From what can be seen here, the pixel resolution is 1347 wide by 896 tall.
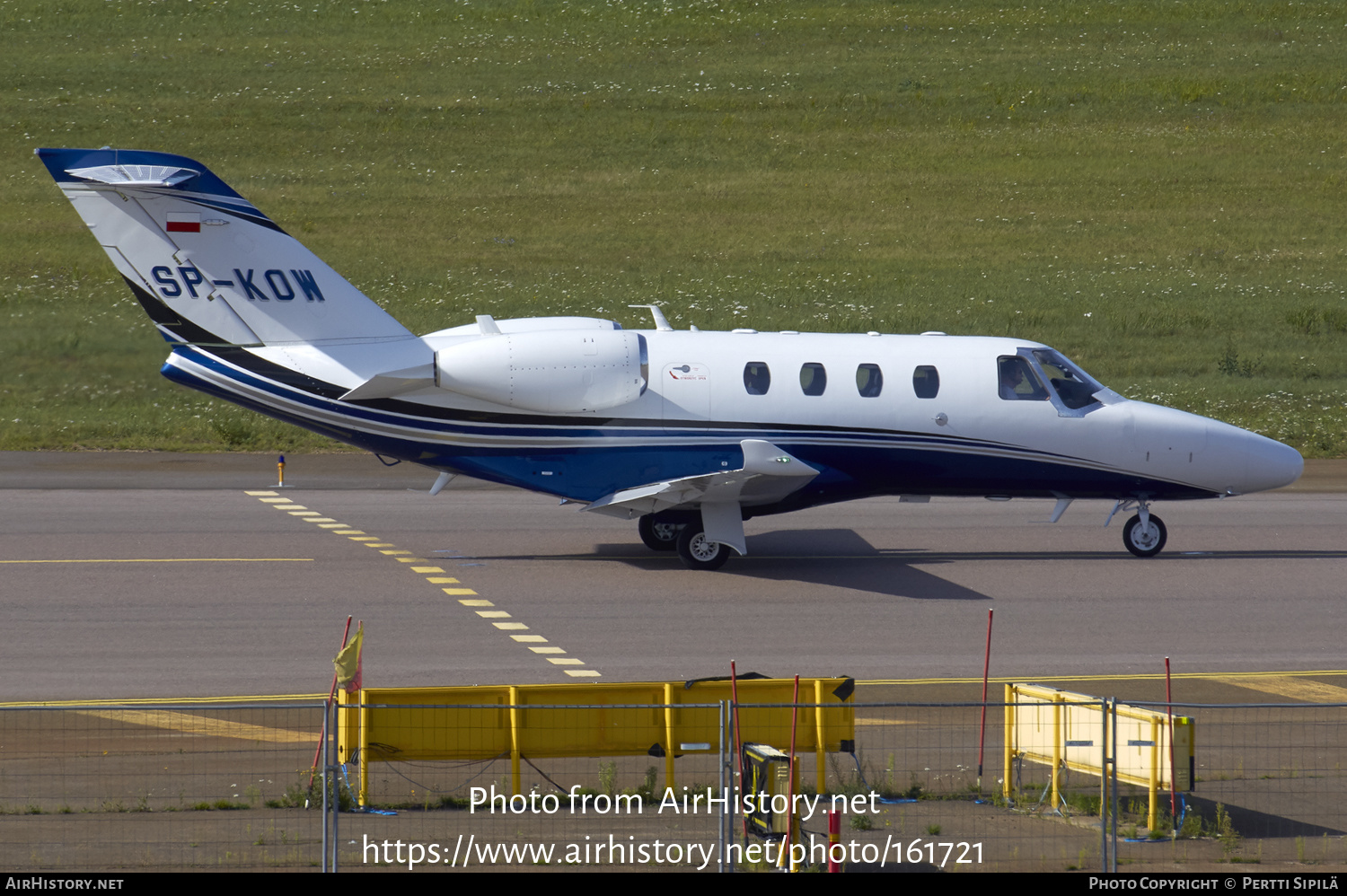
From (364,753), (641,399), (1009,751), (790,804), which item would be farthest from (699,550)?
(790,804)

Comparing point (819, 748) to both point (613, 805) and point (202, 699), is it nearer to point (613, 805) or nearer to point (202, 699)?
point (613, 805)

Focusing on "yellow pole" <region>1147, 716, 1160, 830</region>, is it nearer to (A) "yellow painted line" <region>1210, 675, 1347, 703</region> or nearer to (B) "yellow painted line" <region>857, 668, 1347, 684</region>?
(B) "yellow painted line" <region>857, 668, 1347, 684</region>

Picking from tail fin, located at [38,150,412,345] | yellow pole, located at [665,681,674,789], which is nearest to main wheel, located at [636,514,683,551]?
tail fin, located at [38,150,412,345]

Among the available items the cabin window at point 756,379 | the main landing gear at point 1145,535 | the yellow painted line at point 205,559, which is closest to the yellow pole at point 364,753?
the yellow painted line at point 205,559

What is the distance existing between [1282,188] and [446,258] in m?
34.9

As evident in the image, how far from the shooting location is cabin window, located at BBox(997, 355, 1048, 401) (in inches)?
845

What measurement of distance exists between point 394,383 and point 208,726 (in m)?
7.49

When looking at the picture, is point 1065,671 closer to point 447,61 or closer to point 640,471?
point 640,471

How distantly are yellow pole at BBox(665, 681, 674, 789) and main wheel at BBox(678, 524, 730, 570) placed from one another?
9.13 m

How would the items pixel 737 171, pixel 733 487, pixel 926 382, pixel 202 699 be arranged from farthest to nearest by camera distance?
pixel 737 171, pixel 926 382, pixel 733 487, pixel 202 699

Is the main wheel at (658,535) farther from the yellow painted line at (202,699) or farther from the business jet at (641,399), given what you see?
the yellow painted line at (202,699)

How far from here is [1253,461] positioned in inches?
866

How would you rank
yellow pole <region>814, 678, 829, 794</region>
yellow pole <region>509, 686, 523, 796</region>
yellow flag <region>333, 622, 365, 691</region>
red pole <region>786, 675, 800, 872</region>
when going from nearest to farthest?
red pole <region>786, 675, 800, 872</region> → yellow pole <region>509, 686, 523, 796</region> → yellow pole <region>814, 678, 829, 794</region> → yellow flag <region>333, 622, 365, 691</region>

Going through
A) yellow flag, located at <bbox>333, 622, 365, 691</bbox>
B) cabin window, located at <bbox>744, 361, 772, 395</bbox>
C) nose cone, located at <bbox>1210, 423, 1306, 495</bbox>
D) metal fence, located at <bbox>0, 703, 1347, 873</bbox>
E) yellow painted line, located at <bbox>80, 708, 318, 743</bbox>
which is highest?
cabin window, located at <bbox>744, 361, 772, 395</bbox>
